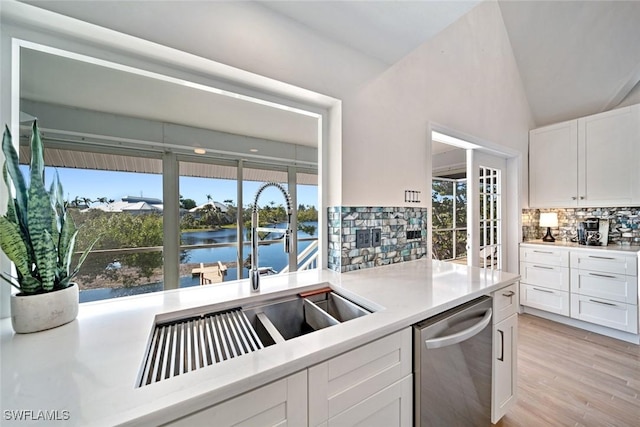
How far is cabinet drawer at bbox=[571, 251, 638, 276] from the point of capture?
2.16 metres

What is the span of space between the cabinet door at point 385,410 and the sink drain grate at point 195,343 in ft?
1.16

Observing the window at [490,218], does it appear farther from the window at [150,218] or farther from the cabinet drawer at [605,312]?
the window at [150,218]

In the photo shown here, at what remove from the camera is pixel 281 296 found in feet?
3.80

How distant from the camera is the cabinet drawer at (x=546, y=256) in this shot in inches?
99.8

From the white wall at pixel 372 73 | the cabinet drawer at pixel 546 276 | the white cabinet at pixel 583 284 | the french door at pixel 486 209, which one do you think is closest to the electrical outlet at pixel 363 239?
the white wall at pixel 372 73

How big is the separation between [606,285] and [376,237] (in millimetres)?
2537

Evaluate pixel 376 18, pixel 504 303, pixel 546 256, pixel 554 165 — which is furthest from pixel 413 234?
pixel 554 165

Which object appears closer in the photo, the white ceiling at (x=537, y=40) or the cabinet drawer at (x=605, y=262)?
the white ceiling at (x=537, y=40)

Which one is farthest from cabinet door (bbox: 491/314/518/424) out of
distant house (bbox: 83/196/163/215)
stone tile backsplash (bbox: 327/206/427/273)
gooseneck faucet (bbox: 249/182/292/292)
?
distant house (bbox: 83/196/163/215)

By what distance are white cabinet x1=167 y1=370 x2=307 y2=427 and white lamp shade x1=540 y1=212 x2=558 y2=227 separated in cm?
376

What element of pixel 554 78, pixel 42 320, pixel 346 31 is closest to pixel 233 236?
pixel 42 320

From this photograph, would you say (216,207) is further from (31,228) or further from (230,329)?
(230,329)

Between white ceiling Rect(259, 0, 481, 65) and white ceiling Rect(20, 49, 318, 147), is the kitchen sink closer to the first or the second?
white ceiling Rect(20, 49, 318, 147)

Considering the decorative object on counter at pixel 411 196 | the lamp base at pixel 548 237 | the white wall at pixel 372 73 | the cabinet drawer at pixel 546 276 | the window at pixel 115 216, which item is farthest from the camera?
the lamp base at pixel 548 237
